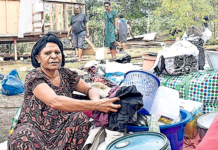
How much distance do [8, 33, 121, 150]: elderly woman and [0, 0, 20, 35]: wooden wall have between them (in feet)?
25.6

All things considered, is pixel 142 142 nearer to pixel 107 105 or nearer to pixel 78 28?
pixel 107 105

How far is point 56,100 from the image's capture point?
2.20m

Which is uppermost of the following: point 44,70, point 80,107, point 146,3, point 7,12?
point 146,3

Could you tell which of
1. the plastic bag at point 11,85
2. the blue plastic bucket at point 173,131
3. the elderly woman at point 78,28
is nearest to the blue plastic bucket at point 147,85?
the blue plastic bucket at point 173,131

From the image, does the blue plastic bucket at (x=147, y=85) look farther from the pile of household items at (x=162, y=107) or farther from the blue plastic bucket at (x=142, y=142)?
the blue plastic bucket at (x=142, y=142)

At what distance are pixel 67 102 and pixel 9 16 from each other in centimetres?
853

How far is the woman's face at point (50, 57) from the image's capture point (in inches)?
95.1

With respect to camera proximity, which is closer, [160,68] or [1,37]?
[160,68]

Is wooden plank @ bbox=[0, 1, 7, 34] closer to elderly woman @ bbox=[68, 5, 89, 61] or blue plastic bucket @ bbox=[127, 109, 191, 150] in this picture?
elderly woman @ bbox=[68, 5, 89, 61]

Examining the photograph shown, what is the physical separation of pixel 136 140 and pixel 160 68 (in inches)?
73.6

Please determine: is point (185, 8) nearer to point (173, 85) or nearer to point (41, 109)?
point (173, 85)

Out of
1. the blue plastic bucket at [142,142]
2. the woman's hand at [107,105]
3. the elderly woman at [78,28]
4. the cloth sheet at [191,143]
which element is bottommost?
the cloth sheet at [191,143]

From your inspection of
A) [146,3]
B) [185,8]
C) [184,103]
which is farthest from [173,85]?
[146,3]

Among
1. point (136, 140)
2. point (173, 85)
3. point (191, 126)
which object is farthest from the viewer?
point (173, 85)
